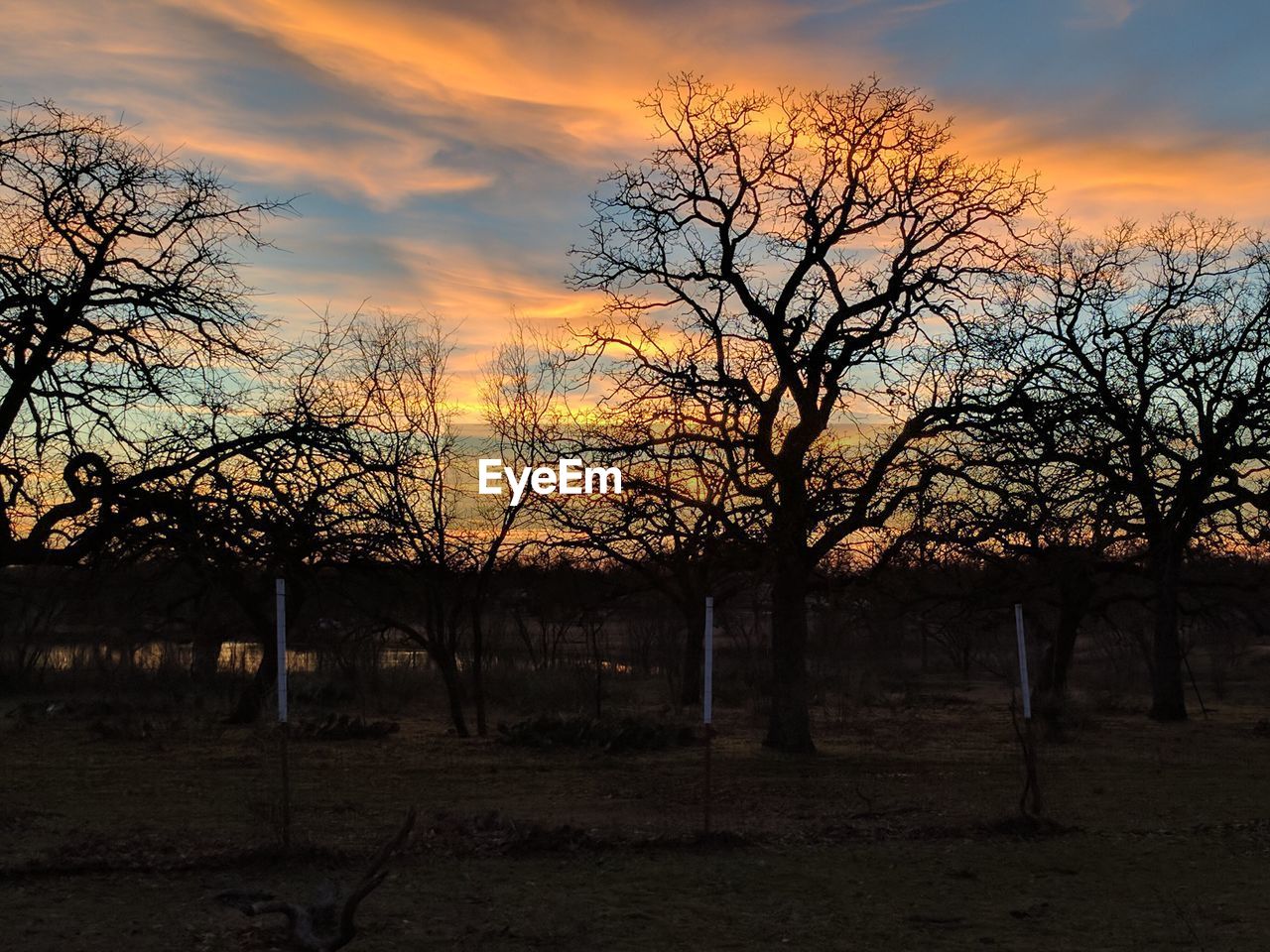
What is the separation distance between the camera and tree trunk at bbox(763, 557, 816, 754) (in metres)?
18.7

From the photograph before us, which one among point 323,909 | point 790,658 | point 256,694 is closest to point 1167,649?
point 790,658

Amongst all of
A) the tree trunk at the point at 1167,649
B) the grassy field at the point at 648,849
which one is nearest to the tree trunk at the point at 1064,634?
the tree trunk at the point at 1167,649

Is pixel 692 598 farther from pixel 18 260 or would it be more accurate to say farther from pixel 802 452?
pixel 18 260

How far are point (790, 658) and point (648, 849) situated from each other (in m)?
8.50

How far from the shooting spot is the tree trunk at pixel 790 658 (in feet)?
61.5

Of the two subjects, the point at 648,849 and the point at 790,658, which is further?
the point at 790,658

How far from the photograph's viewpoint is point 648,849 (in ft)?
35.1

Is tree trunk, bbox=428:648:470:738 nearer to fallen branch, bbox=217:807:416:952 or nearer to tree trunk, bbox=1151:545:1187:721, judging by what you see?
fallen branch, bbox=217:807:416:952

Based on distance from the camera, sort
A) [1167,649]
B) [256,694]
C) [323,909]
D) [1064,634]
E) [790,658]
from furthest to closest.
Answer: [1064,634]
[1167,649]
[256,694]
[790,658]
[323,909]

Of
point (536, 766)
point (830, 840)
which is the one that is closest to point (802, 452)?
point (536, 766)

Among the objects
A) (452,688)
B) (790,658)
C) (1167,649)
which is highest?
(790,658)

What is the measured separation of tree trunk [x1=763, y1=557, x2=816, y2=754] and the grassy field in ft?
2.17

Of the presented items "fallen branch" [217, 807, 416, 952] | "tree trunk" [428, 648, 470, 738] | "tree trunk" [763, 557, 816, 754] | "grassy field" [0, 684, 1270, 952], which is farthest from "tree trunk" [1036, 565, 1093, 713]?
"fallen branch" [217, 807, 416, 952]

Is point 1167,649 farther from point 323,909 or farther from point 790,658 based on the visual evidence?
point 323,909
